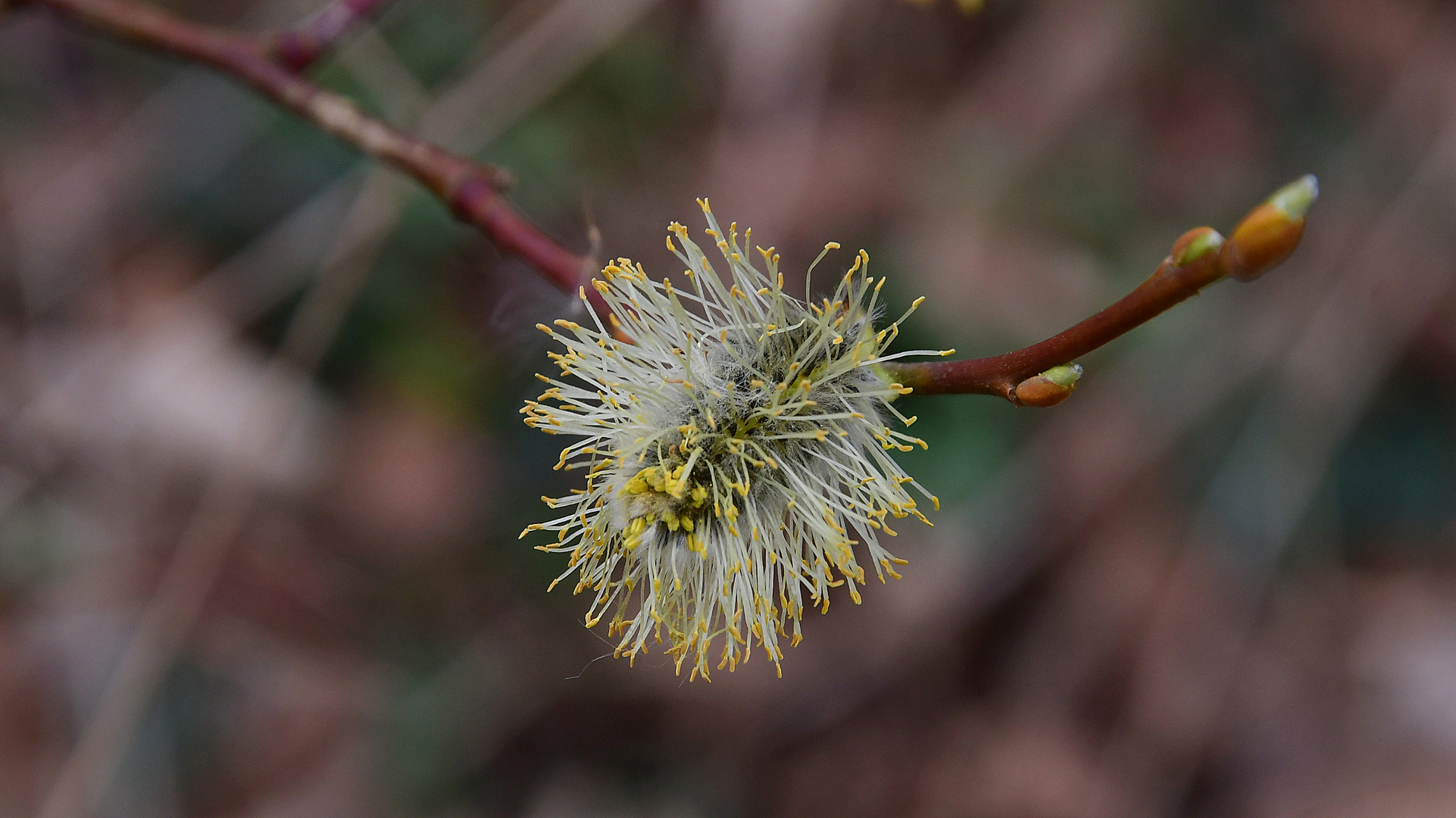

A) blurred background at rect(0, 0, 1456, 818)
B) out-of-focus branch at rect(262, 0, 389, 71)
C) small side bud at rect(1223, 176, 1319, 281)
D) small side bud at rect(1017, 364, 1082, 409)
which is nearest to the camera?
small side bud at rect(1223, 176, 1319, 281)

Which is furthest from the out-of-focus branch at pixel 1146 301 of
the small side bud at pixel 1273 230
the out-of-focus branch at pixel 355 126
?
the out-of-focus branch at pixel 355 126

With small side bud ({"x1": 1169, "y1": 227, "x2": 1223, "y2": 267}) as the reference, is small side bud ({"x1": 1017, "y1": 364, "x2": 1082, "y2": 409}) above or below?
below

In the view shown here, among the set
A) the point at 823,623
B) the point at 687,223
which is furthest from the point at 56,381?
the point at 823,623

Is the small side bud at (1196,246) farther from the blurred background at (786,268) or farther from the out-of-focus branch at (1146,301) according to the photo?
the blurred background at (786,268)

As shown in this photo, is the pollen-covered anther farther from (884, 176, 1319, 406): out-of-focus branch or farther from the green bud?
the green bud

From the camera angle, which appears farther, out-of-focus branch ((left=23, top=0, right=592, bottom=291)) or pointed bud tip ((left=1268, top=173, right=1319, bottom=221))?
out-of-focus branch ((left=23, top=0, right=592, bottom=291))

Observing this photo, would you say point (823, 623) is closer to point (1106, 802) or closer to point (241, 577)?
point (1106, 802)

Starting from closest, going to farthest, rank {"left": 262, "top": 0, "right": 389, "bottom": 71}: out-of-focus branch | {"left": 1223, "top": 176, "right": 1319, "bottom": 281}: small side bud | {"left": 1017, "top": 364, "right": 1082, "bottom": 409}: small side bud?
{"left": 1223, "top": 176, "right": 1319, "bottom": 281}: small side bud < {"left": 1017, "top": 364, "right": 1082, "bottom": 409}: small side bud < {"left": 262, "top": 0, "right": 389, "bottom": 71}: out-of-focus branch

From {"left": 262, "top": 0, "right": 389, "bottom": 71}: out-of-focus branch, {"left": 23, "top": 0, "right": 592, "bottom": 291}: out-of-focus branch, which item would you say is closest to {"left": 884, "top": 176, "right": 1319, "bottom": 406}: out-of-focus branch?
{"left": 23, "top": 0, "right": 592, "bottom": 291}: out-of-focus branch
